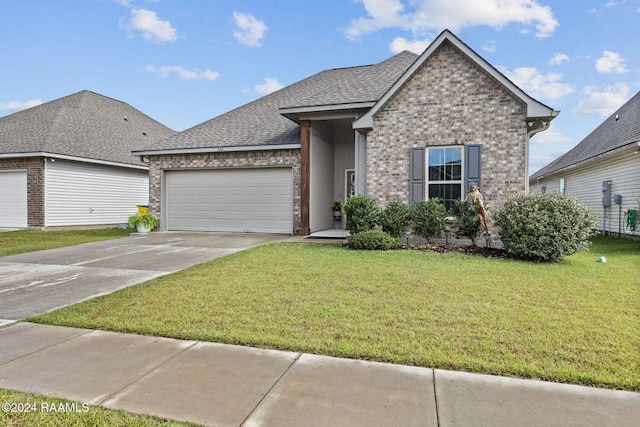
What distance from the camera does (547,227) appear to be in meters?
7.95

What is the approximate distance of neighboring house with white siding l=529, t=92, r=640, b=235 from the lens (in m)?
12.6

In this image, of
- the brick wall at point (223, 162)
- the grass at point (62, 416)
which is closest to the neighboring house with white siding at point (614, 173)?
the brick wall at point (223, 162)

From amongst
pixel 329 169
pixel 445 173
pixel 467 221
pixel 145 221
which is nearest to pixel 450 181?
pixel 445 173

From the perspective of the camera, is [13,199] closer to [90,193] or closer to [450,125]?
[90,193]

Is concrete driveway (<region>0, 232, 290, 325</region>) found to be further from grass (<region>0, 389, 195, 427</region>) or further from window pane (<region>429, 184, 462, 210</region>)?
window pane (<region>429, 184, 462, 210</region>)

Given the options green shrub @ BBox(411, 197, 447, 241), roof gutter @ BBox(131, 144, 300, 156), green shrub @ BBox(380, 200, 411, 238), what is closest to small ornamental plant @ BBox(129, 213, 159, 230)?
roof gutter @ BBox(131, 144, 300, 156)

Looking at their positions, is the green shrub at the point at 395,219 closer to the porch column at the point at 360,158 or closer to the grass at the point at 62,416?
the porch column at the point at 360,158

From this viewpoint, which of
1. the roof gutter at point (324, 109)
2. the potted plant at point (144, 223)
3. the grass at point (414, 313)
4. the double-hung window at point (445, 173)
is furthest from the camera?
the potted plant at point (144, 223)

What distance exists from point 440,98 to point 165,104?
14.8 meters

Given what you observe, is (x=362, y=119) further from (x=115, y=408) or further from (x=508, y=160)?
(x=115, y=408)

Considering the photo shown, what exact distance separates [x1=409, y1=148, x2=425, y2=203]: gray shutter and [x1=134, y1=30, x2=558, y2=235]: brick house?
0.09ft

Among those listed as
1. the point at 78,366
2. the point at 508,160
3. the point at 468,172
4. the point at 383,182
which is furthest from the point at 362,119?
the point at 78,366

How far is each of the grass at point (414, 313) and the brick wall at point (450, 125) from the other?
355 cm

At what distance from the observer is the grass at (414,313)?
3.32m
